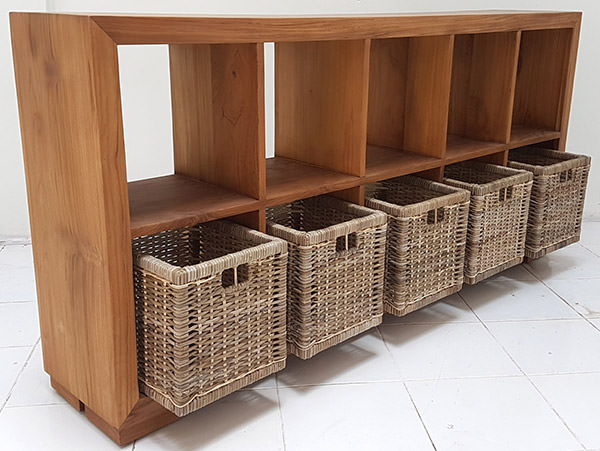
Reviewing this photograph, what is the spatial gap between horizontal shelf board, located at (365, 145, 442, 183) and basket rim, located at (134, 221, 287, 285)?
53cm

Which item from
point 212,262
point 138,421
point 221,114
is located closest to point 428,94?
point 221,114

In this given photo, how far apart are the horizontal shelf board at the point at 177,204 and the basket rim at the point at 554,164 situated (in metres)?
1.36

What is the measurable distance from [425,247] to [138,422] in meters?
1.10

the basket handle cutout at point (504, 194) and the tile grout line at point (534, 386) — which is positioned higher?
the basket handle cutout at point (504, 194)

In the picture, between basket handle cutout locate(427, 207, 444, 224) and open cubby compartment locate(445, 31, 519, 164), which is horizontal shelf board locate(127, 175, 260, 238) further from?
open cubby compartment locate(445, 31, 519, 164)

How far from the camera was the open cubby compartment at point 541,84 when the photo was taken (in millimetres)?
3051

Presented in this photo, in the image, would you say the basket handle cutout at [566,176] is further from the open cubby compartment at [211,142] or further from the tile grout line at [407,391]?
the open cubby compartment at [211,142]

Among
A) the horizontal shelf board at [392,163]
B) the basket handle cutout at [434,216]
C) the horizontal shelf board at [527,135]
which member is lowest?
the basket handle cutout at [434,216]

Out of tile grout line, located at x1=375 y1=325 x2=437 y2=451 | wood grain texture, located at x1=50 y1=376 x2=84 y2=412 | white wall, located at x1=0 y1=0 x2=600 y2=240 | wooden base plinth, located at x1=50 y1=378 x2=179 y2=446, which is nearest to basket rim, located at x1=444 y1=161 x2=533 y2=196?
tile grout line, located at x1=375 y1=325 x2=437 y2=451

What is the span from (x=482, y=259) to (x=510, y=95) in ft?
2.21

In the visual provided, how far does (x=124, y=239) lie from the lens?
1.72m

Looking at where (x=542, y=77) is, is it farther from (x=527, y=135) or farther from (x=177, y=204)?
(x=177, y=204)

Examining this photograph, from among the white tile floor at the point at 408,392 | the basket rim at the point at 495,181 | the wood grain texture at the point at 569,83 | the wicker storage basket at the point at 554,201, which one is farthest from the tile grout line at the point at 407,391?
the wood grain texture at the point at 569,83

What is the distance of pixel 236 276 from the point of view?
182 cm
